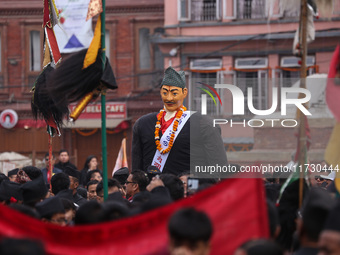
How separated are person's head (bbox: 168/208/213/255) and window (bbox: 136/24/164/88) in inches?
872

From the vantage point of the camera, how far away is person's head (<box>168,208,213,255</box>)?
398 cm

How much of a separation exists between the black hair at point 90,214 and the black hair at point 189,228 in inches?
49.8

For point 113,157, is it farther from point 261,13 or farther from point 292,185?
point 292,185

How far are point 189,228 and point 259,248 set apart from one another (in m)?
0.39

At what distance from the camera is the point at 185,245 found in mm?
4023

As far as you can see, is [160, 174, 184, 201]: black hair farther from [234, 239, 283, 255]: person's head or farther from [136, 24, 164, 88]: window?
[136, 24, 164, 88]: window

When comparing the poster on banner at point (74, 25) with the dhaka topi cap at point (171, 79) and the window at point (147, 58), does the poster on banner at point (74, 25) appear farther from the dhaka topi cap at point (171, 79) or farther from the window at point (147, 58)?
the dhaka topi cap at point (171, 79)

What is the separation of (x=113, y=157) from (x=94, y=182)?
1623cm

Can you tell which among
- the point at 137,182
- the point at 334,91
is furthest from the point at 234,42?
the point at 334,91

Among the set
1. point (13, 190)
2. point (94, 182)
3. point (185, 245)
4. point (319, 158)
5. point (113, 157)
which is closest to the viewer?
point (185, 245)

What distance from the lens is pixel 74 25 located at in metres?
20.7

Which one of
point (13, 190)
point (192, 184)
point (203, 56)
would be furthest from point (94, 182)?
point (203, 56)

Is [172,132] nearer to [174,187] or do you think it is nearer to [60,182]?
[60,182]

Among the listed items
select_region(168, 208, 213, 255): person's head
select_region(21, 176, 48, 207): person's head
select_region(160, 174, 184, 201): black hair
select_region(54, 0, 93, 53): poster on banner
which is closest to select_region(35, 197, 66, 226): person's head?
select_region(21, 176, 48, 207): person's head
